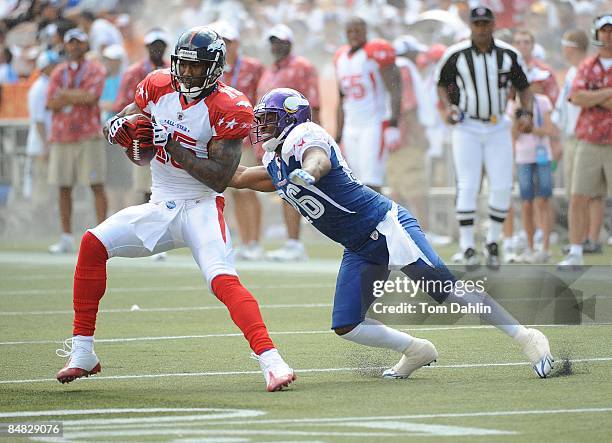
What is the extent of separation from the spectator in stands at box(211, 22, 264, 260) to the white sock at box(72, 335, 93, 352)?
309 inches

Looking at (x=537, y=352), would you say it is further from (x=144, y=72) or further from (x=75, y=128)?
(x=75, y=128)

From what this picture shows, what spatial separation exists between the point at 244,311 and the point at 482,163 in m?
6.75

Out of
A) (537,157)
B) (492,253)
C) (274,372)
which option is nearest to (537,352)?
(274,372)

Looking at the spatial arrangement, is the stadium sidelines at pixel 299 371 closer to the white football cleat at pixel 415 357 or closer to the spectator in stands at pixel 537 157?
the white football cleat at pixel 415 357

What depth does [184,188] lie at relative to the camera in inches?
290

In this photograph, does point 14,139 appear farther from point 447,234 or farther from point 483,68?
point 483,68

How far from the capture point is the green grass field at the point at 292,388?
18.6ft

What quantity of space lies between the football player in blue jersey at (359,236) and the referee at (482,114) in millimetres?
5562

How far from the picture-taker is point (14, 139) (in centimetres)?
2033

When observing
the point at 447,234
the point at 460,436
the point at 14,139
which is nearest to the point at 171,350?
the point at 460,436

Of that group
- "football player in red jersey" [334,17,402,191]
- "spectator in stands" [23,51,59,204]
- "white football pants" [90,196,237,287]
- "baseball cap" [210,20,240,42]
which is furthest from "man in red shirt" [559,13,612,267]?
"spectator in stands" [23,51,59,204]

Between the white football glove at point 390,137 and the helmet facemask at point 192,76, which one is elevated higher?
the helmet facemask at point 192,76

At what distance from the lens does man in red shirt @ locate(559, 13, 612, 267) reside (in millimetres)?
13117

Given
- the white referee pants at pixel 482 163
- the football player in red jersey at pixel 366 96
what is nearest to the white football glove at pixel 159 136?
the white referee pants at pixel 482 163
